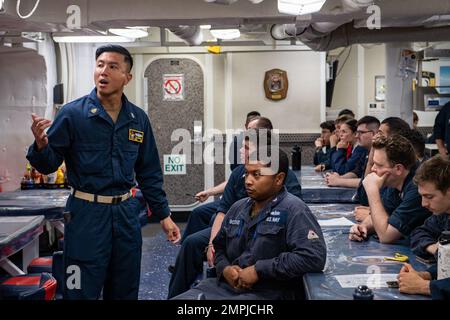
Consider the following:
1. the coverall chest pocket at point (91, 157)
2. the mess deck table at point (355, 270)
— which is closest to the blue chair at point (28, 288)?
the coverall chest pocket at point (91, 157)

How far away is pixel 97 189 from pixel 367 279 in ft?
4.45

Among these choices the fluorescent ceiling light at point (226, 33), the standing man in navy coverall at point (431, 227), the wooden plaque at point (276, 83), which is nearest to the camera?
the standing man in navy coverall at point (431, 227)

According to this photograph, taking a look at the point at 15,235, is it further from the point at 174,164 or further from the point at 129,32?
the point at 174,164

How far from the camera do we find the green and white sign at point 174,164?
866cm

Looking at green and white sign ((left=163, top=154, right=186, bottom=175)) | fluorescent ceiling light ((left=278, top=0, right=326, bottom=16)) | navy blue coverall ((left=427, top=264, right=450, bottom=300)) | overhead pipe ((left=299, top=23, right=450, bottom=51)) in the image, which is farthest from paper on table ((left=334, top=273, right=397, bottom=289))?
green and white sign ((left=163, top=154, right=186, bottom=175))

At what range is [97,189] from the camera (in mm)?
3133

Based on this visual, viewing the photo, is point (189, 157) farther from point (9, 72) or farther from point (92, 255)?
point (92, 255)

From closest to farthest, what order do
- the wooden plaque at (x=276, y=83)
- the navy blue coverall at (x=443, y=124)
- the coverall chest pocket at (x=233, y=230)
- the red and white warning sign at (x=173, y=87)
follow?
the coverall chest pocket at (x=233, y=230), the navy blue coverall at (x=443, y=124), the wooden plaque at (x=276, y=83), the red and white warning sign at (x=173, y=87)

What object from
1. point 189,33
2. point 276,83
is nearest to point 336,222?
point 189,33

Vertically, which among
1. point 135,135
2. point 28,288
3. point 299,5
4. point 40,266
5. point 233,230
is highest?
point 299,5

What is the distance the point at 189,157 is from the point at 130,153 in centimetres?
536

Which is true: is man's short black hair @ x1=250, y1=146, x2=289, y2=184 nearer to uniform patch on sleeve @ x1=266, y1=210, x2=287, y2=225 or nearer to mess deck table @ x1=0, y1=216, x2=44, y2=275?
uniform patch on sleeve @ x1=266, y1=210, x2=287, y2=225

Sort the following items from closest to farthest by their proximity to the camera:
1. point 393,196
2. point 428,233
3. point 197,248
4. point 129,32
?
point 428,233 → point 393,196 → point 197,248 → point 129,32

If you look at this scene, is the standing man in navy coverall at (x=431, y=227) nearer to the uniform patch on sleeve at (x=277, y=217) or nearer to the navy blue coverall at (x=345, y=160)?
the uniform patch on sleeve at (x=277, y=217)
